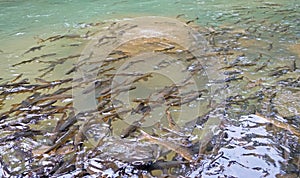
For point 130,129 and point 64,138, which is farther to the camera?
point 130,129

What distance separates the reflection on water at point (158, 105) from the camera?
7.02 ft

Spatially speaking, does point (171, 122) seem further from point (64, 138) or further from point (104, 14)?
point (104, 14)

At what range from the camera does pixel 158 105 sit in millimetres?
2791

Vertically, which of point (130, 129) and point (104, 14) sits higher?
point (104, 14)

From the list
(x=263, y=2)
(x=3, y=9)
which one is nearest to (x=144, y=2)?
A: (x=263, y=2)

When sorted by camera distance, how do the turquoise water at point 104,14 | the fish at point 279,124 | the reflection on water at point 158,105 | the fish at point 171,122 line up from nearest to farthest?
the reflection on water at point 158,105
the fish at point 279,124
the fish at point 171,122
the turquoise water at point 104,14

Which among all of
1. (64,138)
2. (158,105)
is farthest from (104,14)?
(64,138)

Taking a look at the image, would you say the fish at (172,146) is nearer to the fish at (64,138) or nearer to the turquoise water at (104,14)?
the fish at (64,138)

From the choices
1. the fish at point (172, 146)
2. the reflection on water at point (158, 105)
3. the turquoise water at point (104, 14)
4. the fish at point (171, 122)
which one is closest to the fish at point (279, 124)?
the reflection on water at point (158, 105)

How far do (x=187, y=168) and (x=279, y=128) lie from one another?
909 millimetres

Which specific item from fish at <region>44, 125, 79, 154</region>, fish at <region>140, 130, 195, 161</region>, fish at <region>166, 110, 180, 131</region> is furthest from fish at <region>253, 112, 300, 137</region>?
fish at <region>44, 125, 79, 154</region>

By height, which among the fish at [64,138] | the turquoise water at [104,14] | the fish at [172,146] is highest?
the turquoise water at [104,14]

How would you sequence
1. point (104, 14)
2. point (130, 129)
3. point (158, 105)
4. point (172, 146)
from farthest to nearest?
point (104, 14) < point (158, 105) < point (130, 129) < point (172, 146)

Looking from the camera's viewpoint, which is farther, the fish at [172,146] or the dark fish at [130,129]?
the dark fish at [130,129]
